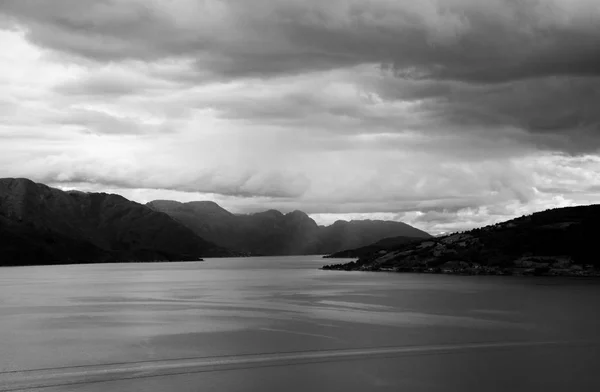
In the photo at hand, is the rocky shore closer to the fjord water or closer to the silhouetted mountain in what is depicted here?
the silhouetted mountain

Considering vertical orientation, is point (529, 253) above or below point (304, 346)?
above

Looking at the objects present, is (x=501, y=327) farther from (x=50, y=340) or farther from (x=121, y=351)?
Answer: (x=50, y=340)

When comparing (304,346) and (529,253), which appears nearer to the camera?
(304,346)

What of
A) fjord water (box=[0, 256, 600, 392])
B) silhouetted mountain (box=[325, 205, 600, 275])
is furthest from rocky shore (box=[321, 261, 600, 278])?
fjord water (box=[0, 256, 600, 392])

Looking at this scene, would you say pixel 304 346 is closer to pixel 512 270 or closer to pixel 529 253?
pixel 512 270

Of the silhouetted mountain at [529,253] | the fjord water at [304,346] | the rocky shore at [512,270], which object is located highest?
the silhouetted mountain at [529,253]

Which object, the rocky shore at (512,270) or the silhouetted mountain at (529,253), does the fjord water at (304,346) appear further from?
the silhouetted mountain at (529,253)

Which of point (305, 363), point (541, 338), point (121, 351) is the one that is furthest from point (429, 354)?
point (121, 351)

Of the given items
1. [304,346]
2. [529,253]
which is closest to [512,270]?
[529,253]

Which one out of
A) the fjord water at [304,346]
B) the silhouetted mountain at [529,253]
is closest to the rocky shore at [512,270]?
the silhouetted mountain at [529,253]
